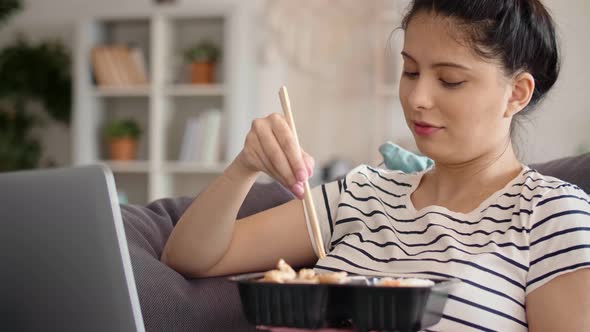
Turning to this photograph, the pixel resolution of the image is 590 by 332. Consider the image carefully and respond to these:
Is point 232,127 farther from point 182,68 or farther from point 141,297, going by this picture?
point 141,297

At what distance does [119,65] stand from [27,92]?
2.05ft

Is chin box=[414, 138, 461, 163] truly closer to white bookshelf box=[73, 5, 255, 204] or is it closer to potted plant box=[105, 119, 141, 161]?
white bookshelf box=[73, 5, 255, 204]

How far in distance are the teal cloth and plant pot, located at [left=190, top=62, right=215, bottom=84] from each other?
3370 mm

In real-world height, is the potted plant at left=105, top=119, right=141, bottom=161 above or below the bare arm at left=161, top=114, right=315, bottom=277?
below

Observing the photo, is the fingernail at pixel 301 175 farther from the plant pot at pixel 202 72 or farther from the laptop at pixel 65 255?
the plant pot at pixel 202 72

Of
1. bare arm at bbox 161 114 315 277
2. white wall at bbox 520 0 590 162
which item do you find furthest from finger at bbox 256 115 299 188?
white wall at bbox 520 0 590 162

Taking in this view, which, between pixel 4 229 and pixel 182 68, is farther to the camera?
pixel 182 68

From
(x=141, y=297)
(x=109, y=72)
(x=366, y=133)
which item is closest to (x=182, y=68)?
(x=109, y=72)

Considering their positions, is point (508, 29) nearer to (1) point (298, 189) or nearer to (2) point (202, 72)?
(1) point (298, 189)

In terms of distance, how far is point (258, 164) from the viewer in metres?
1.16

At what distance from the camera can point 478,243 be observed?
1.24 meters

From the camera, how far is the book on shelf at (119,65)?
504 cm

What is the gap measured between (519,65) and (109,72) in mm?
4046

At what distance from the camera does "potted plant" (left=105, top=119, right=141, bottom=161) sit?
5.08 metres
